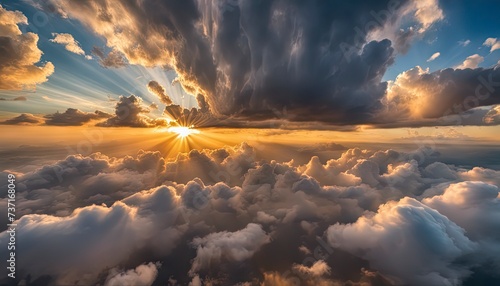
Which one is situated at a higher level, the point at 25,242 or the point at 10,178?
the point at 10,178

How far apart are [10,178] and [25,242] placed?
210990 mm

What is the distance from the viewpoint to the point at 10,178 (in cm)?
6394

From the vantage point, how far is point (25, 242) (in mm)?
195625

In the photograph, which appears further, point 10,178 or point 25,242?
point 25,242
